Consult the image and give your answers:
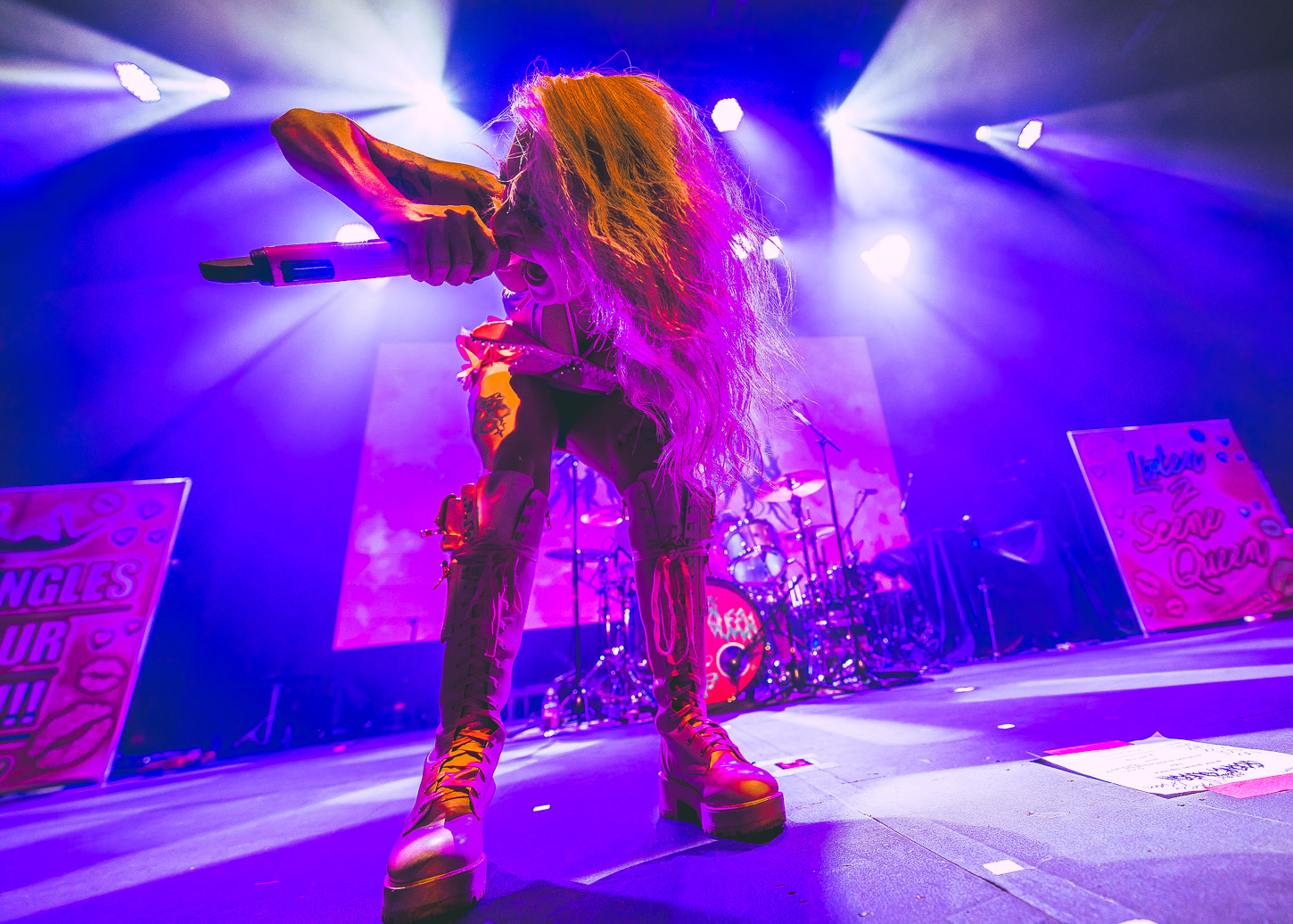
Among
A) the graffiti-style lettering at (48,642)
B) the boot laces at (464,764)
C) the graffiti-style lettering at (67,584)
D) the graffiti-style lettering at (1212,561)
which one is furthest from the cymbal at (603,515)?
the graffiti-style lettering at (1212,561)

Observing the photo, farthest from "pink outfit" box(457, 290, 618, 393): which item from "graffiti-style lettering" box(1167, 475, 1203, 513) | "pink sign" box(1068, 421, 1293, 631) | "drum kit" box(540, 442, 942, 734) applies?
"graffiti-style lettering" box(1167, 475, 1203, 513)

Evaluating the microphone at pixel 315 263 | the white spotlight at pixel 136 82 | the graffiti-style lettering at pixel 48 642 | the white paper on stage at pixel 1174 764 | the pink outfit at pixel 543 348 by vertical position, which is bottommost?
the white paper on stage at pixel 1174 764

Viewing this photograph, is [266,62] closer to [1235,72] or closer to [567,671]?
[567,671]

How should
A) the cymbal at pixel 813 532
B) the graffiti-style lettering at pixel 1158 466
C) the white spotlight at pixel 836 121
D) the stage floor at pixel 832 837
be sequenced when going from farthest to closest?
the white spotlight at pixel 836 121, the graffiti-style lettering at pixel 1158 466, the cymbal at pixel 813 532, the stage floor at pixel 832 837

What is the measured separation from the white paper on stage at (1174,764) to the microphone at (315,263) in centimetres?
132

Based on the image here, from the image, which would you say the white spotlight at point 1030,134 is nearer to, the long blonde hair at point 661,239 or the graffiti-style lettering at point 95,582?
the long blonde hair at point 661,239

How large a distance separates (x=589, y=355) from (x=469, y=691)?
751 mm

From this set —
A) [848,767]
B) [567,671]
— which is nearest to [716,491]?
[848,767]

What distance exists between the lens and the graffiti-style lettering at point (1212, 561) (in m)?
4.11

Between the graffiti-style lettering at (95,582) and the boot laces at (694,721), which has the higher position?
the graffiti-style lettering at (95,582)

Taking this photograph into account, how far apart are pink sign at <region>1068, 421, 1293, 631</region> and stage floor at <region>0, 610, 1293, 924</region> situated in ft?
9.16

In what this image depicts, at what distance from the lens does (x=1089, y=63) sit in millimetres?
4219

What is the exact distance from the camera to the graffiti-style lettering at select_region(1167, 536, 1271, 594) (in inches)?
162

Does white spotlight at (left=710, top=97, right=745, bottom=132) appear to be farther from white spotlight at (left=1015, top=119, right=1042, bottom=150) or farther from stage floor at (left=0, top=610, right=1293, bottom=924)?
stage floor at (left=0, top=610, right=1293, bottom=924)
